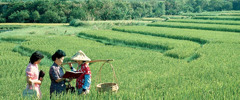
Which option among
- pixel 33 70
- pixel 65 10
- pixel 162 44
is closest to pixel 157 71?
pixel 33 70

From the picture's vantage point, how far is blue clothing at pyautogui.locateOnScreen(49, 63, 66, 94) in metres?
5.15

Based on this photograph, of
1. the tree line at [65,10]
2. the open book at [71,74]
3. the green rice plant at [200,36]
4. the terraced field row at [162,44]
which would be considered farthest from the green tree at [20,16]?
the open book at [71,74]

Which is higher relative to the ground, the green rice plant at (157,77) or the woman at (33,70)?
the woman at (33,70)

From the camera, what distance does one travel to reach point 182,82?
7867mm

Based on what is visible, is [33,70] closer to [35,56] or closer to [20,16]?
[35,56]

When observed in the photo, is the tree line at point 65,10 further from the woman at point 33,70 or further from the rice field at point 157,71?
the woman at point 33,70

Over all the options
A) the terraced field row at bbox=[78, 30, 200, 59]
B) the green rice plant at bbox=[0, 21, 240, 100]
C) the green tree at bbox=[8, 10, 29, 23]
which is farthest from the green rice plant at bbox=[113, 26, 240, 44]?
the green tree at bbox=[8, 10, 29, 23]

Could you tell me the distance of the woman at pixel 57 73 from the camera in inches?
201

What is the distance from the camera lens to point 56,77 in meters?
5.15

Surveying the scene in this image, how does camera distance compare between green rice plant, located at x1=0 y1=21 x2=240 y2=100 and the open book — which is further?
green rice plant, located at x1=0 y1=21 x2=240 y2=100

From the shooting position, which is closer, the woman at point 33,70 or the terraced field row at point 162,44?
the woman at point 33,70

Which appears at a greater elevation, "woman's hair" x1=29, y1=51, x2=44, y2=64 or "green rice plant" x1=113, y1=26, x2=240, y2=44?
"woman's hair" x1=29, y1=51, x2=44, y2=64

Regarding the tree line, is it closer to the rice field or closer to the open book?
the rice field

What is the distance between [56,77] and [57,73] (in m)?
0.08
